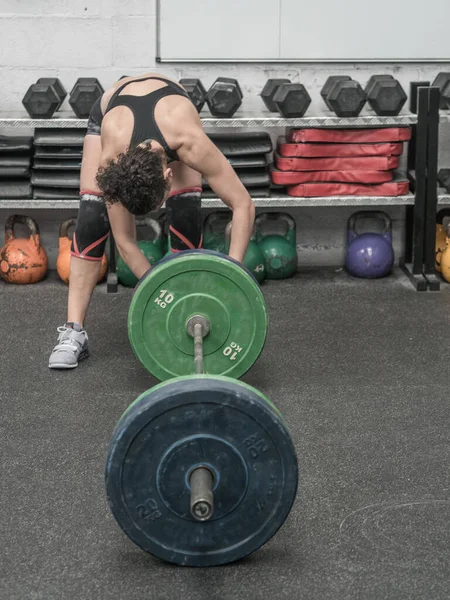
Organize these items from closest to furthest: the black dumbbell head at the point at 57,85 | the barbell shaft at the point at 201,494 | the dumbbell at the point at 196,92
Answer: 1. the barbell shaft at the point at 201,494
2. the dumbbell at the point at 196,92
3. the black dumbbell head at the point at 57,85

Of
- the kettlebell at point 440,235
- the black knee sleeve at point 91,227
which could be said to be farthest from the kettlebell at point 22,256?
the kettlebell at point 440,235

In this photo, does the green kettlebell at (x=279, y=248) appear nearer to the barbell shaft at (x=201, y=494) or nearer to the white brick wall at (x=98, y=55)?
the white brick wall at (x=98, y=55)

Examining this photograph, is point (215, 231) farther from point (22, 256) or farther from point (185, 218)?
point (185, 218)

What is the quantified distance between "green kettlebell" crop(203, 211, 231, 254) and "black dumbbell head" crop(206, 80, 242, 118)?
514mm

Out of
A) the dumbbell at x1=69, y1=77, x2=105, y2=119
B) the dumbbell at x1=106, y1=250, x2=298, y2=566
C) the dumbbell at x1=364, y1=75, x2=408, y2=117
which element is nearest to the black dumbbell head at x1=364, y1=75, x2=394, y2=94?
the dumbbell at x1=364, y1=75, x2=408, y2=117

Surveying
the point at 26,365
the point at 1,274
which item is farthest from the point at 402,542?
the point at 1,274

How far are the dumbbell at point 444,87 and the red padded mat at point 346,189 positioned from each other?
0.36m

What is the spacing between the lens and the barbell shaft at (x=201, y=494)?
182cm

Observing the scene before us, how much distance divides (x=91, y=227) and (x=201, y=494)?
1.63 metres

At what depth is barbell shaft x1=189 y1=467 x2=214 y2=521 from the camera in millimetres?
1815

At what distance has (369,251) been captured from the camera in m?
4.30

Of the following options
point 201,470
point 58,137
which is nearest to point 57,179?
point 58,137

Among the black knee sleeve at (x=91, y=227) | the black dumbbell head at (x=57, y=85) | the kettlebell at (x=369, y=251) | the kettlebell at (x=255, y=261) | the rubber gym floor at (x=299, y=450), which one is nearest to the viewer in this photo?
the rubber gym floor at (x=299, y=450)

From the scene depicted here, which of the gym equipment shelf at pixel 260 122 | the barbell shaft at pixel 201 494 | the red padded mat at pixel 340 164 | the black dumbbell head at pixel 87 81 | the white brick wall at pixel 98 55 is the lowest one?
the barbell shaft at pixel 201 494
